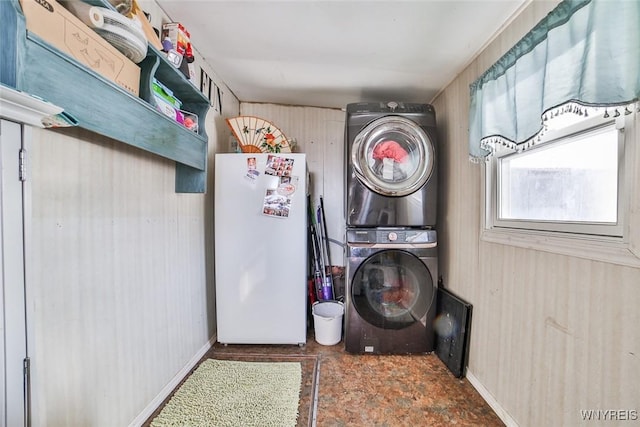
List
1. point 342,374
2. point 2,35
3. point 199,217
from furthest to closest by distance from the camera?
point 199,217 < point 342,374 < point 2,35

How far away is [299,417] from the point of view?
1.42 m

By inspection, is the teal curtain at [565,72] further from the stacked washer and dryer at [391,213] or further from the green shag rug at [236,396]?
the green shag rug at [236,396]

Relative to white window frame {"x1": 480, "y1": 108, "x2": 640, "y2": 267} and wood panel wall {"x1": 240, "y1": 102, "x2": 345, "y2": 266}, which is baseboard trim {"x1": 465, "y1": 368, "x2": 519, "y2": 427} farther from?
wood panel wall {"x1": 240, "y1": 102, "x2": 345, "y2": 266}

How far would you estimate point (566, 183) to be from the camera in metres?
1.16

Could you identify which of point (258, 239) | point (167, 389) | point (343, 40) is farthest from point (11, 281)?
point (343, 40)

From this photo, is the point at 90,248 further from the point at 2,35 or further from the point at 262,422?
the point at 262,422

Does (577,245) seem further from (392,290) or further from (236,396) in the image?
(236,396)

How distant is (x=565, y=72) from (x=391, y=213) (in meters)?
1.20

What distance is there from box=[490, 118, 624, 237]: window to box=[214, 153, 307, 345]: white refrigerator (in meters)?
1.34

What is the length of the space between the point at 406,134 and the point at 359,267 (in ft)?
3.47

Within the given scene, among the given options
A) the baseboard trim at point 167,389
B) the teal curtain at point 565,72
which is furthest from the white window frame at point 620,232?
the baseboard trim at point 167,389

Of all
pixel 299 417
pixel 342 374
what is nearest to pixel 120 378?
pixel 299 417

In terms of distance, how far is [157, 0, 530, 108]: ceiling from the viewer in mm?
1371

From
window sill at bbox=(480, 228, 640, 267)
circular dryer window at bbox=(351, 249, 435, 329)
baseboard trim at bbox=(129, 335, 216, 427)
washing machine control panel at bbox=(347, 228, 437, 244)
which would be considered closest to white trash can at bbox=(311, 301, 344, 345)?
circular dryer window at bbox=(351, 249, 435, 329)
